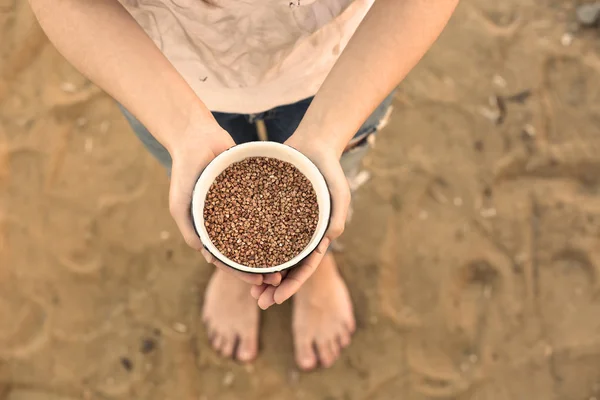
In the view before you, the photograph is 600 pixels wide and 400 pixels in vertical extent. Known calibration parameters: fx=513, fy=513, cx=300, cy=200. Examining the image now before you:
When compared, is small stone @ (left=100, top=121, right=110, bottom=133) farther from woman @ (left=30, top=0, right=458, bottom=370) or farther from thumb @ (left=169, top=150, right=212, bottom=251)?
thumb @ (left=169, top=150, right=212, bottom=251)

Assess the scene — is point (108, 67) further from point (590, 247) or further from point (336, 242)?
point (590, 247)

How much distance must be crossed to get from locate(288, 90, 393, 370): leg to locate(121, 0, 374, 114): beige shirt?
75cm

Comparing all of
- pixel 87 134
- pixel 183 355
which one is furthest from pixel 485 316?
pixel 87 134

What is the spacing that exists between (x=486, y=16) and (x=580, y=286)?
1.10 meters

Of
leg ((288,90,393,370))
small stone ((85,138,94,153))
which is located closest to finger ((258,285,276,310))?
leg ((288,90,393,370))

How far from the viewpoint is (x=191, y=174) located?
2.98 ft

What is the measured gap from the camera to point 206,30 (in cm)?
88

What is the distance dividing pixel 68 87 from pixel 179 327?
3.38 ft

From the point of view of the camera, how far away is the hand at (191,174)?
0.90 meters

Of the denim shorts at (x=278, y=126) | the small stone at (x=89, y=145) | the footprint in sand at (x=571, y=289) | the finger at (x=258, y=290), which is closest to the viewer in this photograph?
the finger at (x=258, y=290)

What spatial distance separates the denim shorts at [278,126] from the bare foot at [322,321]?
504 millimetres

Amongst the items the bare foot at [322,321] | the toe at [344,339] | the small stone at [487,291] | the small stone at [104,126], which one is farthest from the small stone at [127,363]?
the small stone at [487,291]

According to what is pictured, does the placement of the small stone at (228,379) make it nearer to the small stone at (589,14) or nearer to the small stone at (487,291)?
the small stone at (487,291)

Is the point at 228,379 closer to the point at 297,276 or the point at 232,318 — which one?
the point at 232,318
